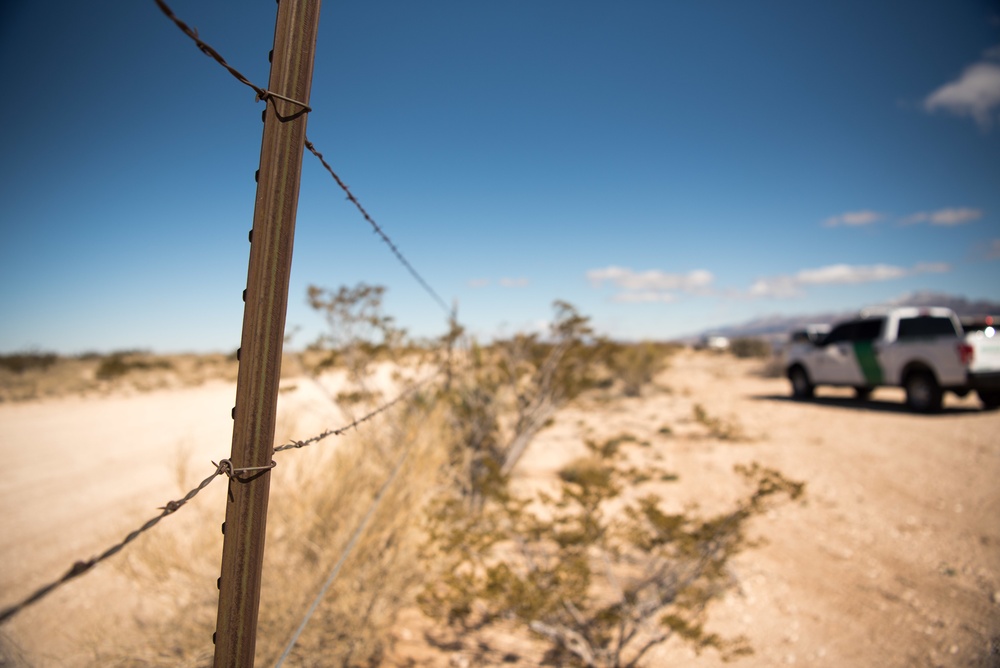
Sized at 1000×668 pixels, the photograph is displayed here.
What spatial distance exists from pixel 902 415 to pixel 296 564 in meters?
11.3

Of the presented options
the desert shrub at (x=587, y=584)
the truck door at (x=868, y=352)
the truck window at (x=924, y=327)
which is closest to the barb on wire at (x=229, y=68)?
the desert shrub at (x=587, y=584)

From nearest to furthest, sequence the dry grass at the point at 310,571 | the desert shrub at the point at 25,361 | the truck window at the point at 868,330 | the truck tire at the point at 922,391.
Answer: the dry grass at the point at 310,571
the truck tire at the point at 922,391
the truck window at the point at 868,330
the desert shrub at the point at 25,361

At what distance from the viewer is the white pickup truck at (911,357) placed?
28.2 ft

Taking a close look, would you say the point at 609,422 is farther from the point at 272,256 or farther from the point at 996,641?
the point at 272,256

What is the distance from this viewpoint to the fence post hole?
4.32ft

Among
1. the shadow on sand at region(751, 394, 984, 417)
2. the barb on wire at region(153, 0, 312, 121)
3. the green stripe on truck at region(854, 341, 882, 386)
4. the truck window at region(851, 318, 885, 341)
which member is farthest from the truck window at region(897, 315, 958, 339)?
the barb on wire at region(153, 0, 312, 121)

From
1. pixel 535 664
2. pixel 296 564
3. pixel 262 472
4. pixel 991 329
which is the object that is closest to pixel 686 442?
pixel 991 329

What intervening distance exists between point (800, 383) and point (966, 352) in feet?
15.1

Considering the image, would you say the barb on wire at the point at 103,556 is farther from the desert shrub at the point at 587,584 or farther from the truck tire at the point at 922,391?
the truck tire at the point at 922,391

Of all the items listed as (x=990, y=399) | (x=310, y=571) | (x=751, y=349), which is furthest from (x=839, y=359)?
(x=751, y=349)

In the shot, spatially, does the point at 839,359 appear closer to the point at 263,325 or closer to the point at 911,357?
the point at 911,357

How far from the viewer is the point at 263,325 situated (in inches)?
52.2

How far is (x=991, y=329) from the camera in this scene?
8.73 metres

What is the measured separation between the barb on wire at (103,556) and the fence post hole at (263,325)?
11cm
